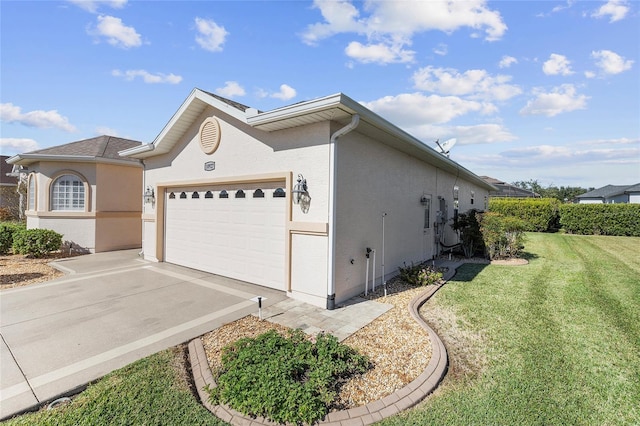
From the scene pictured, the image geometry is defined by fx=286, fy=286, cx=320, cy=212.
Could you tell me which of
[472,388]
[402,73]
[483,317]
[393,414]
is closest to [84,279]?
[393,414]

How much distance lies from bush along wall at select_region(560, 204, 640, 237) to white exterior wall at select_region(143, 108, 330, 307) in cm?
2277

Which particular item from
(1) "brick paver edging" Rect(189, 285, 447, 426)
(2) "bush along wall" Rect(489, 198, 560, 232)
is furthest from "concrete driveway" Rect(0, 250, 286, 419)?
(2) "bush along wall" Rect(489, 198, 560, 232)

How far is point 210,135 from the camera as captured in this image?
8148 mm

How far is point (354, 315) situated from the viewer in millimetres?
5508

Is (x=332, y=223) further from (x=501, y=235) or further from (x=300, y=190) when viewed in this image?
(x=501, y=235)

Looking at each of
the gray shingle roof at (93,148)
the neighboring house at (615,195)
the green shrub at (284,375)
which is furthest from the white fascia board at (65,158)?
the neighboring house at (615,195)

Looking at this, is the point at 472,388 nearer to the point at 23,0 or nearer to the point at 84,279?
the point at 84,279

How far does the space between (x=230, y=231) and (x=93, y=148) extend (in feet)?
32.9

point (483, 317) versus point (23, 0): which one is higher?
point (23, 0)

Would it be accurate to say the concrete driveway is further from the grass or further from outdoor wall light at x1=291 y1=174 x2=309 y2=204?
outdoor wall light at x1=291 y1=174 x2=309 y2=204

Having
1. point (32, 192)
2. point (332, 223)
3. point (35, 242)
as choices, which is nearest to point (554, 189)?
point (332, 223)

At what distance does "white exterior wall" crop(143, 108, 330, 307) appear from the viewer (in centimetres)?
592

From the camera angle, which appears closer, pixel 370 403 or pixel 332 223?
pixel 370 403

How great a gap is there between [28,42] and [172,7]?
386cm
